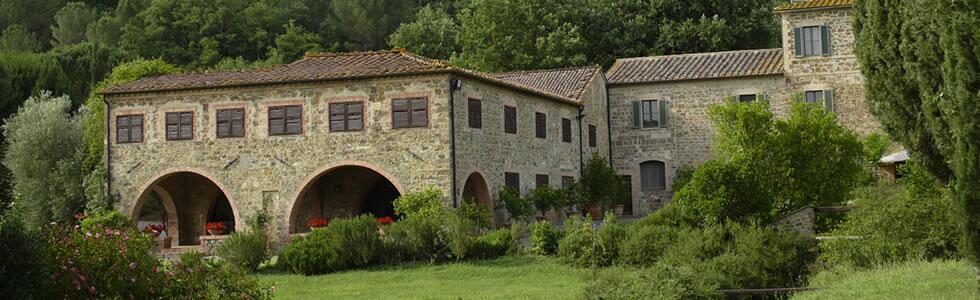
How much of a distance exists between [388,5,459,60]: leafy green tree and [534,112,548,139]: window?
1954 cm

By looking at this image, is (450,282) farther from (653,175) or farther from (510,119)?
(653,175)

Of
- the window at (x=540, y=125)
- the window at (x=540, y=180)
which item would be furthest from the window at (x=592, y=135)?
the window at (x=540, y=180)

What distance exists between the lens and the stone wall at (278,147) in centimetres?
2691

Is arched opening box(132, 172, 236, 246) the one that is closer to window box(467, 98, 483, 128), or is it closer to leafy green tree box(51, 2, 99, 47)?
window box(467, 98, 483, 128)

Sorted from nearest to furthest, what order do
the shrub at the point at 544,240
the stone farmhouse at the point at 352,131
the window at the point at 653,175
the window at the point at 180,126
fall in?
the shrub at the point at 544,240 → the stone farmhouse at the point at 352,131 → the window at the point at 180,126 → the window at the point at 653,175

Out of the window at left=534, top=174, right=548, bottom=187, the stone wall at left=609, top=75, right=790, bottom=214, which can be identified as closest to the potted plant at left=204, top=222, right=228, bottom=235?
the window at left=534, top=174, right=548, bottom=187

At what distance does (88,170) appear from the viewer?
32.1 metres

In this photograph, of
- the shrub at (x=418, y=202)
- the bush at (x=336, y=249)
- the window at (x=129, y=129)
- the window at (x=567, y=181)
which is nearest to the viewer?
the bush at (x=336, y=249)

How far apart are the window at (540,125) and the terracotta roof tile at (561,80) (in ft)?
8.07

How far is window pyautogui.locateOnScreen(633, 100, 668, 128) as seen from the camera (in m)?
37.5

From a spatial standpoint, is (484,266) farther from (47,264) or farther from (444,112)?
(47,264)

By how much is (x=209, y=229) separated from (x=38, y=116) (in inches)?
329

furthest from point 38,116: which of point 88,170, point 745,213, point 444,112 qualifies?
point 745,213

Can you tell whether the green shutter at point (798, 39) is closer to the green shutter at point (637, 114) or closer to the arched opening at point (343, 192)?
the green shutter at point (637, 114)
